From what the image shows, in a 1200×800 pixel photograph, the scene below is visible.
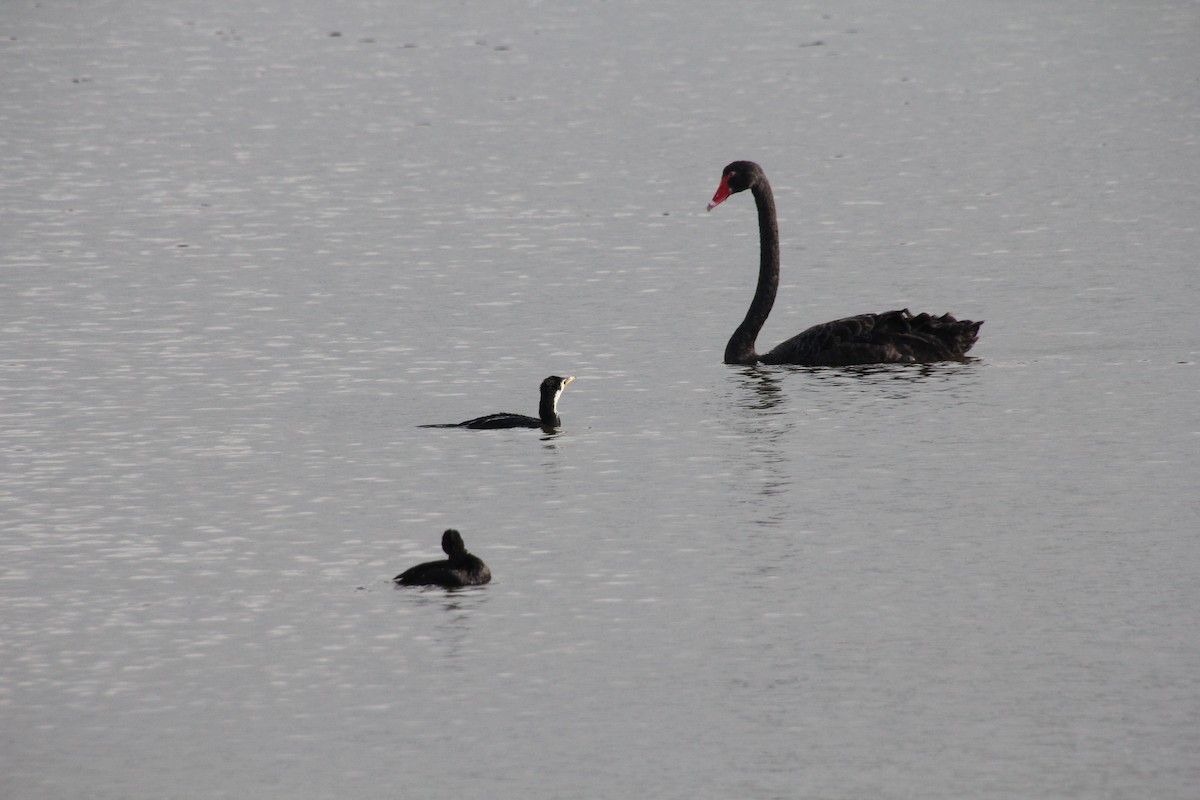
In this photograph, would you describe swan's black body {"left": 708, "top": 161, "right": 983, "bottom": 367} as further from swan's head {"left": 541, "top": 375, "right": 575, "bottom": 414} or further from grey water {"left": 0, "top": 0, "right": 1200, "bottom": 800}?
swan's head {"left": 541, "top": 375, "right": 575, "bottom": 414}

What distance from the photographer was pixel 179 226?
90.7 ft

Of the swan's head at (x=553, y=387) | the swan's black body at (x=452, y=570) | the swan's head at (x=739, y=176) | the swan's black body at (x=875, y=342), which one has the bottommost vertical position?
the swan's black body at (x=452, y=570)

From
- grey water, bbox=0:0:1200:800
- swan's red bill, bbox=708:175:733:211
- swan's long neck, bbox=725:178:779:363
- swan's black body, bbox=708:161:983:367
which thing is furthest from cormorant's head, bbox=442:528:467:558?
swan's red bill, bbox=708:175:733:211

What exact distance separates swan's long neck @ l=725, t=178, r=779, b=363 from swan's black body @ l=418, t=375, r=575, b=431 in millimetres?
3285

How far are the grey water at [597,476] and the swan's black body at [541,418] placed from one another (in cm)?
16

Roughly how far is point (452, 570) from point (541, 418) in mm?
4577

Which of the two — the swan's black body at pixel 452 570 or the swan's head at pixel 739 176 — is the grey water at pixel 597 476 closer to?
the swan's black body at pixel 452 570

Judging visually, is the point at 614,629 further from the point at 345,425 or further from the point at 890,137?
Answer: the point at 890,137

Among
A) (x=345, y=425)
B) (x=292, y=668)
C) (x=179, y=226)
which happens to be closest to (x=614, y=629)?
Result: (x=292, y=668)

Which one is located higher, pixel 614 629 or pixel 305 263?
pixel 305 263

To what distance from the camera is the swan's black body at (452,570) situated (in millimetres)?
11031

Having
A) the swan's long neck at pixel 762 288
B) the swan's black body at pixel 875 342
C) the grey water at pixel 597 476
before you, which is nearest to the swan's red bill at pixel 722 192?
the swan's long neck at pixel 762 288

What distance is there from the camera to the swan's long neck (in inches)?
728

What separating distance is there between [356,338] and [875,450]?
22.0 ft
